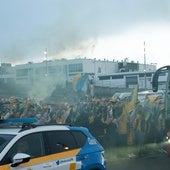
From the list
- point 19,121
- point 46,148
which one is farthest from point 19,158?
point 19,121

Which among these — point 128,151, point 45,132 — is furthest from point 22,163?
point 128,151

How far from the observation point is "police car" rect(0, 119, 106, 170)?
6387 millimetres

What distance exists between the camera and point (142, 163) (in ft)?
44.2

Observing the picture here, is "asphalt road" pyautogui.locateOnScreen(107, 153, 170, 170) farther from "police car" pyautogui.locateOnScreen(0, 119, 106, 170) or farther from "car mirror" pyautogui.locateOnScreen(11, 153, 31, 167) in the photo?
"car mirror" pyautogui.locateOnScreen(11, 153, 31, 167)

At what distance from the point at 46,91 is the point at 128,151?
175 inches

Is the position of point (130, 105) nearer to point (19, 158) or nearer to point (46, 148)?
point (46, 148)


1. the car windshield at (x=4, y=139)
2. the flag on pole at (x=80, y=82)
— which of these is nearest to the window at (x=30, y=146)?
the car windshield at (x=4, y=139)

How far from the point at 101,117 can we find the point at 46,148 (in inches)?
351

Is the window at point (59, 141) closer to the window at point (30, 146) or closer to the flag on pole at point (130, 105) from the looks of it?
the window at point (30, 146)

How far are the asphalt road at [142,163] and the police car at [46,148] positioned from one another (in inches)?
176

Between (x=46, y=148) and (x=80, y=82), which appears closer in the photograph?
(x=46, y=148)

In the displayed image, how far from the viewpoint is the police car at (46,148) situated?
6.39 metres

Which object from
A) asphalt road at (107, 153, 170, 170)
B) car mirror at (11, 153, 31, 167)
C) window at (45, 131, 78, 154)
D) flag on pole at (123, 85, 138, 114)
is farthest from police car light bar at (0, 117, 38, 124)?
flag on pole at (123, 85, 138, 114)

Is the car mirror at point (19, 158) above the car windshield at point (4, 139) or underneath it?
underneath
